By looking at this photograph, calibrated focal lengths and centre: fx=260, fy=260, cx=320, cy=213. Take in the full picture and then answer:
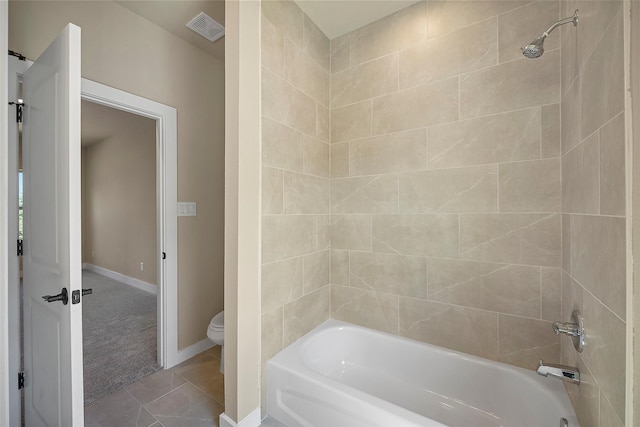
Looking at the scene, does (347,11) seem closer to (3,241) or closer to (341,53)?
(341,53)

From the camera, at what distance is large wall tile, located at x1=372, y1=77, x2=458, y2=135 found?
1.65 meters

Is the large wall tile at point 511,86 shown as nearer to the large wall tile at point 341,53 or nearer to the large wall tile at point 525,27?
the large wall tile at point 525,27

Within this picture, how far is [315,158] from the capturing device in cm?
199

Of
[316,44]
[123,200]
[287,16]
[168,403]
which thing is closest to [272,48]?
[287,16]

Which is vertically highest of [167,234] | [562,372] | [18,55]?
[18,55]

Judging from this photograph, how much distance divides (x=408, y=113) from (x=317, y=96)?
706 mm

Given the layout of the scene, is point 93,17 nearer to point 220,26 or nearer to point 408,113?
point 220,26

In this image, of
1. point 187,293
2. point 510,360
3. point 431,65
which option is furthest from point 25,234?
point 510,360

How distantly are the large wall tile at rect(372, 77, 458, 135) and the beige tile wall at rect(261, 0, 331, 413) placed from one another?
465mm

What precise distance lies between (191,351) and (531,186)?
9.25 feet

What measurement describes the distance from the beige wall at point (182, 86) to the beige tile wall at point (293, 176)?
1097 mm

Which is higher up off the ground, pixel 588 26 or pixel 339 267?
pixel 588 26

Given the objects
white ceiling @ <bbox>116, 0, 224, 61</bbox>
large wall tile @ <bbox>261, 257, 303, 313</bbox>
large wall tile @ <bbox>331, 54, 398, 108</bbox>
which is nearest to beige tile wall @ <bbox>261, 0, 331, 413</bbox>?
large wall tile @ <bbox>261, 257, 303, 313</bbox>

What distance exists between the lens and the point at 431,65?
172 cm
